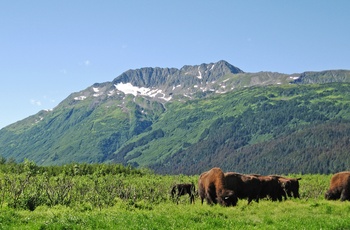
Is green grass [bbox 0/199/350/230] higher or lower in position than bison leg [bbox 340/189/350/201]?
higher

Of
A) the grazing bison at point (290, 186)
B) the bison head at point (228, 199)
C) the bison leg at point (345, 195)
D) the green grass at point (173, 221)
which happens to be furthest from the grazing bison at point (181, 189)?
the bison leg at point (345, 195)

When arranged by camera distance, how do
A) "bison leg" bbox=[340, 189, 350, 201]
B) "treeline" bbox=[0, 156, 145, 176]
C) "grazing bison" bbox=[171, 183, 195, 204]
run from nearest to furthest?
"bison leg" bbox=[340, 189, 350, 201] → "grazing bison" bbox=[171, 183, 195, 204] → "treeline" bbox=[0, 156, 145, 176]

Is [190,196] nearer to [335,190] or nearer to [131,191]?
[131,191]

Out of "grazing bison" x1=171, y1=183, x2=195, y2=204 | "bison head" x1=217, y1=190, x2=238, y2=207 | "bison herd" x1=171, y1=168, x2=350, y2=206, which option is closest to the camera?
"bison head" x1=217, y1=190, x2=238, y2=207

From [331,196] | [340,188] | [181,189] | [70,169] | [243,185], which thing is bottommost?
[331,196]

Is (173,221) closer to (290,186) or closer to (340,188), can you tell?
(290,186)

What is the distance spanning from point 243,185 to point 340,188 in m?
11.3

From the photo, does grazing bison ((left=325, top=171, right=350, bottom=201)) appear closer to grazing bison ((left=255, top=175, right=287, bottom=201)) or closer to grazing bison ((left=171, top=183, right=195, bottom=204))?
grazing bison ((left=255, top=175, right=287, bottom=201))

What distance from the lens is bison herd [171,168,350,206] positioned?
3425 centimetres

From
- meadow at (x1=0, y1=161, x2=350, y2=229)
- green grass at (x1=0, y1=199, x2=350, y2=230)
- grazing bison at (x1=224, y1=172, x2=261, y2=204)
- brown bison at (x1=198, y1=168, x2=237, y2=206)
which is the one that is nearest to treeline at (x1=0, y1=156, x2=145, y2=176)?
meadow at (x1=0, y1=161, x2=350, y2=229)

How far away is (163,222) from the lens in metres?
23.2

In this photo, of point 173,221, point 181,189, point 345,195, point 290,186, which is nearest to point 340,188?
point 345,195

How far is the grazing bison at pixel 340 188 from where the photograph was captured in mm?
38875

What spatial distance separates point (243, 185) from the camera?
35.8m
